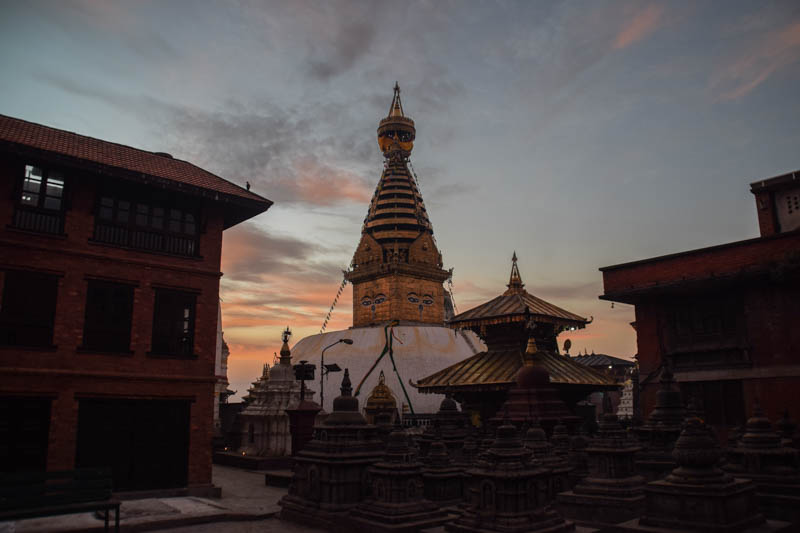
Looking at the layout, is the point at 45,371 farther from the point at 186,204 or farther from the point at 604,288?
the point at 604,288

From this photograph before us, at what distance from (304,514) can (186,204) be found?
1053cm

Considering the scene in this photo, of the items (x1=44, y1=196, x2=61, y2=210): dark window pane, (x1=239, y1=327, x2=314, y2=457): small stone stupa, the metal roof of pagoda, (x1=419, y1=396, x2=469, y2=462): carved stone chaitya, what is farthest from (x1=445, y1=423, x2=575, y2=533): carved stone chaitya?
(x1=239, y1=327, x2=314, y2=457): small stone stupa

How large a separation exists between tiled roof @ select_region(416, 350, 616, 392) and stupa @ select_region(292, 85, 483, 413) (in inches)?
739

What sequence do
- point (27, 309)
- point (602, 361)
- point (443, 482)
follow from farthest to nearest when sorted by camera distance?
point (602, 361) → point (27, 309) → point (443, 482)

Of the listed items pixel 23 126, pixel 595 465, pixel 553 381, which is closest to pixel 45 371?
pixel 23 126

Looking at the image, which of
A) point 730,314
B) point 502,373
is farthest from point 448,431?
point 730,314

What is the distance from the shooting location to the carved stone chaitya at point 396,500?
12695 mm

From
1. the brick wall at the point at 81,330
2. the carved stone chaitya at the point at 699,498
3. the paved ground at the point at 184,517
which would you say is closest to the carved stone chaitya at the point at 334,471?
the paved ground at the point at 184,517

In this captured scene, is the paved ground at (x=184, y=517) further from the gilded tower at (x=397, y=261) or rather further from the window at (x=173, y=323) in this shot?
the gilded tower at (x=397, y=261)

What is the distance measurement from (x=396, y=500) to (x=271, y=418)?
18.9m

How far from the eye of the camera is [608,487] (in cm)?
1352

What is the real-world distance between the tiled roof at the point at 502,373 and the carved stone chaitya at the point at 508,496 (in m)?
12.8

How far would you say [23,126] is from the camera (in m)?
18.9

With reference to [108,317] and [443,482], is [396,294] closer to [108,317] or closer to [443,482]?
[108,317]
